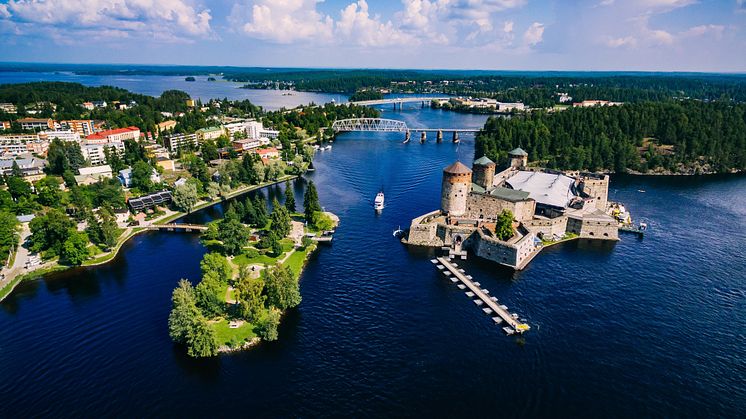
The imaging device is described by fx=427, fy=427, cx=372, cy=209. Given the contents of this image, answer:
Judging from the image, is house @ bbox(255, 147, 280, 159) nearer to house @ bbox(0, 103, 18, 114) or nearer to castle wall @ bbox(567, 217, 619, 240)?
castle wall @ bbox(567, 217, 619, 240)

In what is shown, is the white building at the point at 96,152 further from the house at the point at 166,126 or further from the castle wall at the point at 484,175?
the castle wall at the point at 484,175

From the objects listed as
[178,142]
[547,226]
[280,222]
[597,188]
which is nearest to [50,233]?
[280,222]

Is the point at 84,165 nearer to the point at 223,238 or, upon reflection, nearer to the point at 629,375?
the point at 223,238

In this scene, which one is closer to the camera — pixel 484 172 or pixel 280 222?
pixel 280 222

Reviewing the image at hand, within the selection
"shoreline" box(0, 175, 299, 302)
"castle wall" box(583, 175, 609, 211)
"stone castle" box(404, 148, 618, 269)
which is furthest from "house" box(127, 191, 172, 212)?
"castle wall" box(583, 175, 609, 211)

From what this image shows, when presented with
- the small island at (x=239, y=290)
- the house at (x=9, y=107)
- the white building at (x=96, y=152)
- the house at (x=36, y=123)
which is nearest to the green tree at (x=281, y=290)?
the small island at (x=239, y=290)

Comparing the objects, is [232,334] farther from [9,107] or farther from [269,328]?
[9,107]

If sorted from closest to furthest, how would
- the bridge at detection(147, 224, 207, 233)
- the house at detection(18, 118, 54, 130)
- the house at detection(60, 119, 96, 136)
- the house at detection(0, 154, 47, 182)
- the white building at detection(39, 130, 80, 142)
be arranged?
1. the bridge at detection(147, 224, 207, 233)
2. the house at detection(0, 154, 47, 182)
3. the white building at detection(39, 130, 80, 142)
4. the house at detection(18, 118, 54, 130)
5. the house at detection(60, 119, 96, 136)
